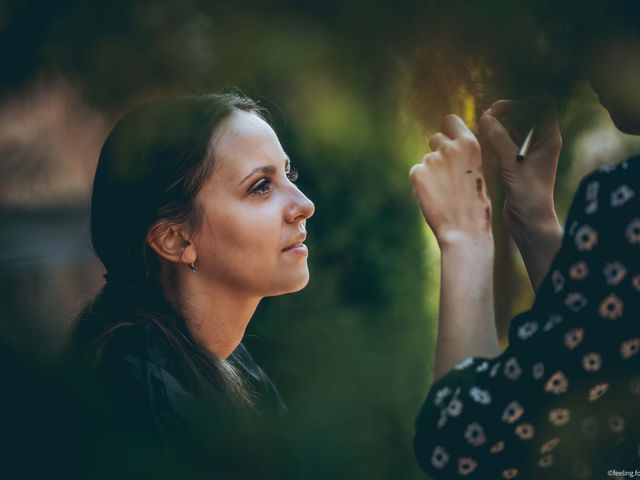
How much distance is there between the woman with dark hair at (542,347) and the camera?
109 centimetres

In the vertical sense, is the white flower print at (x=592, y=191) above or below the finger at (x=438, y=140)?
below

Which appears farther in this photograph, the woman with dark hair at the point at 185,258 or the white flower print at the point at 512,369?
the woman with dark hair at the point at 185,258

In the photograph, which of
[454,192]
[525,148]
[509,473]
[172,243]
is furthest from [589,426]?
[172,243]

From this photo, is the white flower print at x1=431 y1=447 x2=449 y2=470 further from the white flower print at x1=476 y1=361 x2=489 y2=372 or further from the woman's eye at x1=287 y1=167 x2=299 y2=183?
the woman's eye at x1=287 y1=167 x2=299 y2=183

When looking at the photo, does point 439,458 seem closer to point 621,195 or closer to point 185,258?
point 621,195

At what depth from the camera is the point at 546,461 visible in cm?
124

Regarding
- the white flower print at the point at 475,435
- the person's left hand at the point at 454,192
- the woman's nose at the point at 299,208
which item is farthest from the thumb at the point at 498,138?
the white flower print at the point at 475,435

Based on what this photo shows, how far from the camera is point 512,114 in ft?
5.33

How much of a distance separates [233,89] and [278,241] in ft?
1.11

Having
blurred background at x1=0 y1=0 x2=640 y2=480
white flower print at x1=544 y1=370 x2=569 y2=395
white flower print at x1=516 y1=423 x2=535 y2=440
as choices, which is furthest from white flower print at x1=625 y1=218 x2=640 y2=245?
blurred background at x1=0 y1=0 x2=640 y2=480

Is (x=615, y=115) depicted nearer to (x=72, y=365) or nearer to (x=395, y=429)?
(x=395, y=429)

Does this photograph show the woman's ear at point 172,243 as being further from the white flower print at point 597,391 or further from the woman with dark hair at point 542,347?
the white flower print at point 597,391

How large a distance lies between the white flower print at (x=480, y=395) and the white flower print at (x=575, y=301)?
19 cm

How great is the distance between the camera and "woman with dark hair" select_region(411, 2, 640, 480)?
109 cm
